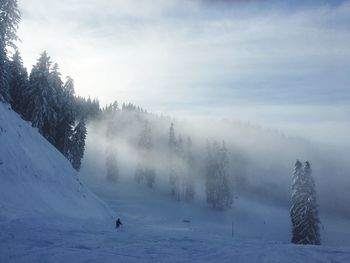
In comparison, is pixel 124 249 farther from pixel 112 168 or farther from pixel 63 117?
pixel 112 168

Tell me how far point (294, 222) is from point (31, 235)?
4337cm

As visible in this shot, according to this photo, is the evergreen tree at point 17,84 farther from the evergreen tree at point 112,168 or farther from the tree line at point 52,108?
the evergreen tree at point 112,168

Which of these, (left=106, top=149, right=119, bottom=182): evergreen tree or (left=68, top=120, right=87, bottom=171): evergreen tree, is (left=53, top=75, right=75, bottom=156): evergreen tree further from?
(left=106, top=149, right=119, bottom=182): evergreen tree

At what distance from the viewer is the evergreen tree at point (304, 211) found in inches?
2061

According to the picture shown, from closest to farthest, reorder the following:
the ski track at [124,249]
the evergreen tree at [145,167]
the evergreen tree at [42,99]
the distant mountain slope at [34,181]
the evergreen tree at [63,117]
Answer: the ski track at [124,249] → the distant mountain slope at [34,181] → the evergreen tree at [42,99] → the evergreen tree at [63,117] → the evergreen tree at [145,167]

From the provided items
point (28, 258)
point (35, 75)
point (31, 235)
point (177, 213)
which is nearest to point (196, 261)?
point (28, 258)

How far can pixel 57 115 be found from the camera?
6319cm

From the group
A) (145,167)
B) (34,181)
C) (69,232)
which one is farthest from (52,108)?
(145,167)

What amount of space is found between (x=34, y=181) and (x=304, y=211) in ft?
124

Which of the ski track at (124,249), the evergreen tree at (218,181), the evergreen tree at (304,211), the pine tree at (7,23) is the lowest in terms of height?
the ski track at (124,249)

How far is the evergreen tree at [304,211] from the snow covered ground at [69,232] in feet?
51.4

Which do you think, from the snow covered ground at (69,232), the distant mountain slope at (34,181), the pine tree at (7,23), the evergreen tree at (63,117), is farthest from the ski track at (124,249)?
the evergreen tree at (63,117)

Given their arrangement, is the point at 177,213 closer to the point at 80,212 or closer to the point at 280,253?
the point at 80,212

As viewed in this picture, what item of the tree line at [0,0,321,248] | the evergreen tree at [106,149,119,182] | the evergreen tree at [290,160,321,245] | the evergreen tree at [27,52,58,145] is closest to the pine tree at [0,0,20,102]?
the tree line at [0,0,321,248]
